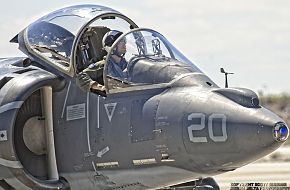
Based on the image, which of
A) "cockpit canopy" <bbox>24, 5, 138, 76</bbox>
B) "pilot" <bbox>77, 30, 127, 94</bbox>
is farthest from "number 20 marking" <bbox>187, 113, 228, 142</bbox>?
"cockpit canopy" <bbox>24, 5, 138, 76</bbox>

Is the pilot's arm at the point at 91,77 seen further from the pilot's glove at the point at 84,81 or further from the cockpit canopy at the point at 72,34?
the cockpit canopy at the point at 72,34

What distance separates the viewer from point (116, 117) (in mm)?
10586

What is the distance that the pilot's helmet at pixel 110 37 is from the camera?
11.6 metres

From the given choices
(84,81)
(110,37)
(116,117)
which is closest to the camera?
(116,117)

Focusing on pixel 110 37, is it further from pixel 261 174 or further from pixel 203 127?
pixel 261 174

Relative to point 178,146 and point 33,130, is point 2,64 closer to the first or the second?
point 33,130

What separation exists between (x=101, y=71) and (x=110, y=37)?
2.31 feet

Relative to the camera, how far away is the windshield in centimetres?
1055

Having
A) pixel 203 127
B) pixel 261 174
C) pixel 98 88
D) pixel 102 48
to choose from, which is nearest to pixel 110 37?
pixel 102 48

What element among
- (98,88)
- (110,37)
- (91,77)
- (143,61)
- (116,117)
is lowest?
(116,117)

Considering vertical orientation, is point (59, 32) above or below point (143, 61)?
above

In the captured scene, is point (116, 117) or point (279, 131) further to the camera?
point (116, 117)

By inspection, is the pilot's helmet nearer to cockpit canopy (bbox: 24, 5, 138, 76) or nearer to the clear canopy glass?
cockpit canopy (bbox: 24, 5, 138, 76)

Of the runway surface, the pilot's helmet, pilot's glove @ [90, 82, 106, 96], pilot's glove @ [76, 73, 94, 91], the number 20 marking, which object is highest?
the pilot's helmet
